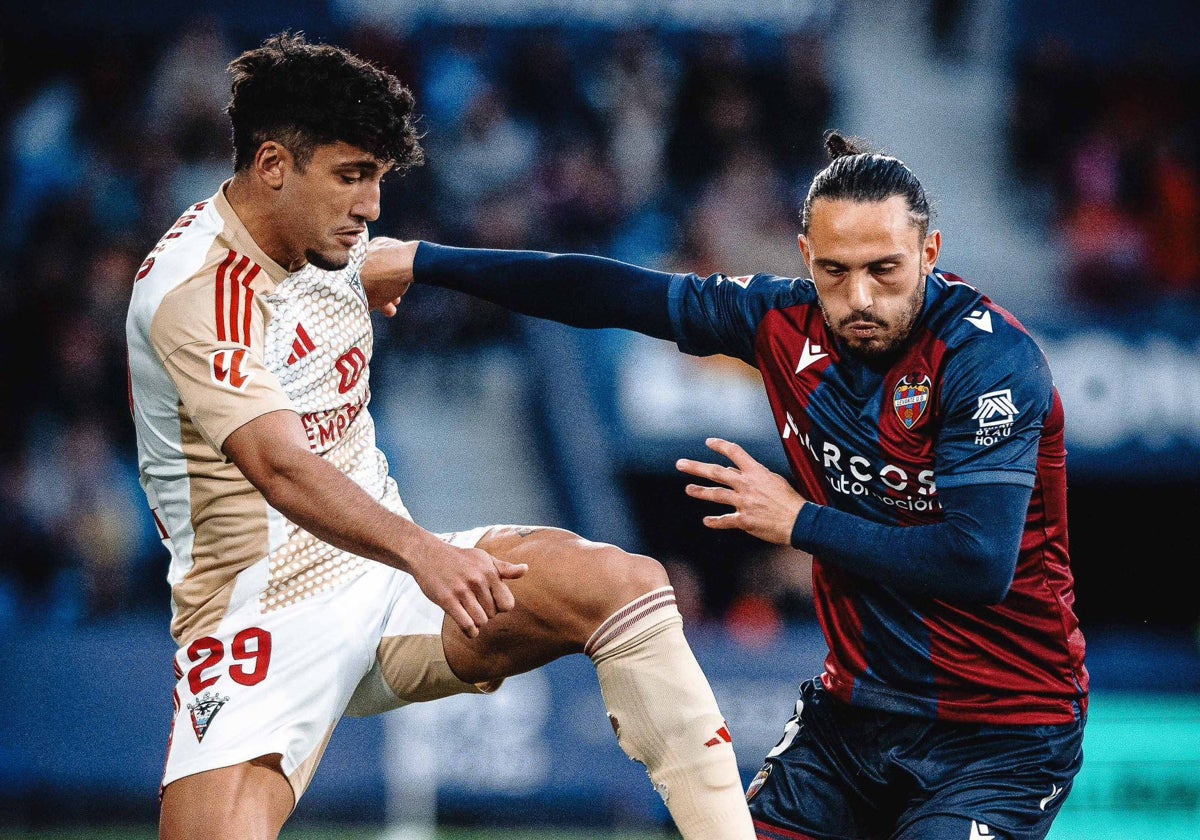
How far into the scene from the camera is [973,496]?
3.24 meters

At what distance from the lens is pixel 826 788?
3664 millimetres

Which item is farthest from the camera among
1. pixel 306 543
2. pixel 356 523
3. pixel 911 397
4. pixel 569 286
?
pixel 569 286

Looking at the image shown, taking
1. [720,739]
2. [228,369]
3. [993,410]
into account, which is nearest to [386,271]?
[228,369]

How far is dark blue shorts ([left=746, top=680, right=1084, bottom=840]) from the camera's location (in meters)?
3.42

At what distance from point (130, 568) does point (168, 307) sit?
576 centimetres

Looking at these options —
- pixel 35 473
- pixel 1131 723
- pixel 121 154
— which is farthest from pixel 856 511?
pixel 121 154

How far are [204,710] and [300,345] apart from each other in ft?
3.11

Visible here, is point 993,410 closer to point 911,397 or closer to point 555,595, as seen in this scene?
point 911,397

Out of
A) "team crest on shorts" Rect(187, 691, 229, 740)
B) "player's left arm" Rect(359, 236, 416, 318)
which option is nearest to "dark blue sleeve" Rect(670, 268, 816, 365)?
"player's left arm" Rect(359, 236, 416, 318)

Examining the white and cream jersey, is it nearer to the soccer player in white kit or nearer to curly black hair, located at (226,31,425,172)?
the soccer player in white kit

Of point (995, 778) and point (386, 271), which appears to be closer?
point (995, 778)

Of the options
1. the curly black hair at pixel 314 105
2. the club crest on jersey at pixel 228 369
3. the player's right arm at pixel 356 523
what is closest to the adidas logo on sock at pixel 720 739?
the player's right arm at pixel 356 523

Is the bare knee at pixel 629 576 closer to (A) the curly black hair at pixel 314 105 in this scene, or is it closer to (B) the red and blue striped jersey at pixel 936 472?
(B) the red and blue striped jersey at pixel 936 472

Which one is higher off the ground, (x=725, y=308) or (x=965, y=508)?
(x=725, y=308)
